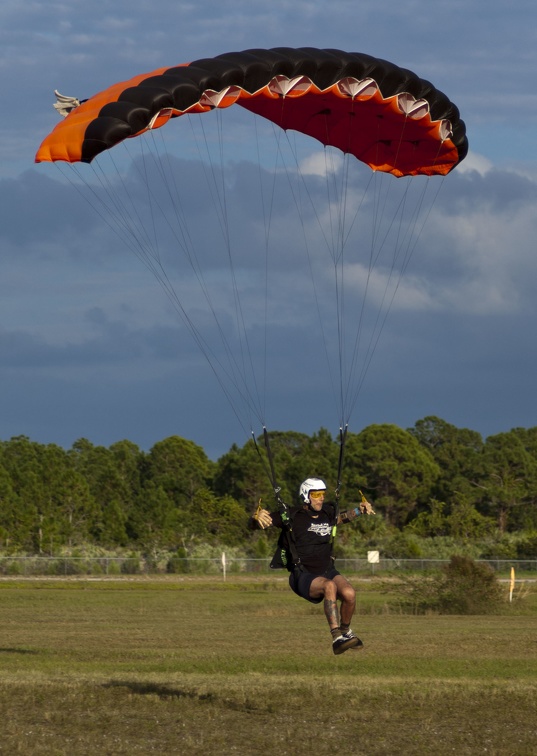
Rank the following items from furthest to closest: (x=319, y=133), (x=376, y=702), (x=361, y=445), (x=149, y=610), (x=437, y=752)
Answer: (x=361, y=445) → (x=149, y=610) → (x=319, y=133) → (x=376, y=702) → (x=437, y=752)

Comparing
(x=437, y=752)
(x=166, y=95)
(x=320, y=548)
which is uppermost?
(x=166, y=95)

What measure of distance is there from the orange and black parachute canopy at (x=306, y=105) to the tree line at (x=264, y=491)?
47675mm

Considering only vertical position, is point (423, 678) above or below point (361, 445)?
below

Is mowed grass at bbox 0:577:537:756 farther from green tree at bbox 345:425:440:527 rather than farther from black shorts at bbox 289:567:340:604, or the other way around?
green tree at bbox 345:425:440:527

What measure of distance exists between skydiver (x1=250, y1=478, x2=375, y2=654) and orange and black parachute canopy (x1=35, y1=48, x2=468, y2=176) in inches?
221

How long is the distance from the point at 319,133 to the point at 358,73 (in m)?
2.00

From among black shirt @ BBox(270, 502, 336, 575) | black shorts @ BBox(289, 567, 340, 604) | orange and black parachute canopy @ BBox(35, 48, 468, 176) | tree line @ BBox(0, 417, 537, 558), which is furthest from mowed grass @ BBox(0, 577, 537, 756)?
tree line @ BBox(0, 417, 537, 558)

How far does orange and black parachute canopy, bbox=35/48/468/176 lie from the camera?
16562mm

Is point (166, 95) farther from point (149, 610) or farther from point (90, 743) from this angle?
point (149, 610)

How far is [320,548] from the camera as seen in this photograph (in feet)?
51.5

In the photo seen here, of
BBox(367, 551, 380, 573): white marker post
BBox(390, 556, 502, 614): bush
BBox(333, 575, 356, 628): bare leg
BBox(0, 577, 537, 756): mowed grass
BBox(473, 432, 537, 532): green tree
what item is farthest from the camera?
BBox(473, 432, 537, 532): green tree

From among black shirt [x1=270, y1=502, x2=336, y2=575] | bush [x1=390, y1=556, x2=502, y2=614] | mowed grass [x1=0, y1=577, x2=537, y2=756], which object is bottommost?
mowed grass [x1=0, y1=577, x2=537, y2=756]

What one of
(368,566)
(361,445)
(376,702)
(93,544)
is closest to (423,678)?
(376,702)

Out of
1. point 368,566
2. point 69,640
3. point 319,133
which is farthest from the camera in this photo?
point 368,566
